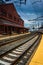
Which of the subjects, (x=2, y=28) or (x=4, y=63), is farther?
(x=2, y=28)

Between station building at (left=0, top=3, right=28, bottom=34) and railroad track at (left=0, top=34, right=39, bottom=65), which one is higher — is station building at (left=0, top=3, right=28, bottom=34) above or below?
above

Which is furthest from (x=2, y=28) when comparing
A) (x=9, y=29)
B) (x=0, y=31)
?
(x=9, y=29)

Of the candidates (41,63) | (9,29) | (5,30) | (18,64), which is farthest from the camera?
(9,29)

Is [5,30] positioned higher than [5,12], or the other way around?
[5,12]

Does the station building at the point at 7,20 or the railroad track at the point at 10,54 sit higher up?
the station building at the point at 7,20

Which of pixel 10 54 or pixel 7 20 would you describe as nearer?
pixel 10 54

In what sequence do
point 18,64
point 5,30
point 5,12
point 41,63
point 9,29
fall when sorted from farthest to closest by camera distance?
point 5,12 → point 9,29 → point 5,30 → point 41,63 → point 18,64

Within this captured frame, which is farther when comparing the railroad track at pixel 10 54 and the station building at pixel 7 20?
the station building at pixel 7 20

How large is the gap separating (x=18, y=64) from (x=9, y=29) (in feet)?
133

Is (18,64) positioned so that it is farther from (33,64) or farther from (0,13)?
(0,13)

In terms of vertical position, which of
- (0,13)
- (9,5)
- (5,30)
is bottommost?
(5,30)

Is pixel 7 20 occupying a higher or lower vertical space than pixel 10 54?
higher

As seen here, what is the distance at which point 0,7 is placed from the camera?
49062mm

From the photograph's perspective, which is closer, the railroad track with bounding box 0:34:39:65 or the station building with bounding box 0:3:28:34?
the railroad track with bounding box 0:34:39:65
